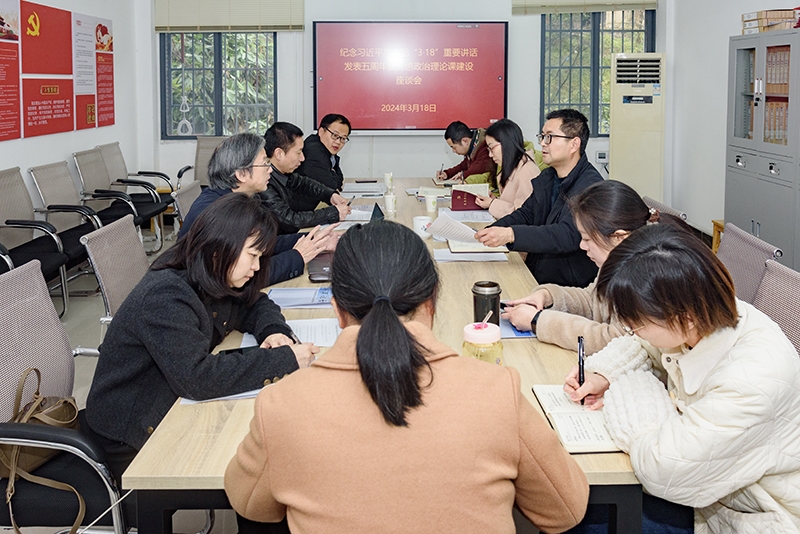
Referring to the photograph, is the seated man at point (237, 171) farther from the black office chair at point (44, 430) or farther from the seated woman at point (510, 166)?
the seated woman at point (510, 166)

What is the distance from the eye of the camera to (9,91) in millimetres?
4855

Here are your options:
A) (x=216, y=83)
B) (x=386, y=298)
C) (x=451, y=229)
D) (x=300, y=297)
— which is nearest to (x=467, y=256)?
(x=451, y=229)

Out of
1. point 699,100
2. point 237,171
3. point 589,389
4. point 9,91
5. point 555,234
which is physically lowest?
point 589,389

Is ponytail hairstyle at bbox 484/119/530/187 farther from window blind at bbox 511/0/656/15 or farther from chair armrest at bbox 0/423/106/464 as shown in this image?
window blind at bbox 511/0/656/15

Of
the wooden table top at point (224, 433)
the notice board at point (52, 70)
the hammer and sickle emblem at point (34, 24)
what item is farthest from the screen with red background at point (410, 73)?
the wooden table top at point (224, 433)

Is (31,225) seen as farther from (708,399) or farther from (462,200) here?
(708,399)

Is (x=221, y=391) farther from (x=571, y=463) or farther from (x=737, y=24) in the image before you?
(x=737, y=24)

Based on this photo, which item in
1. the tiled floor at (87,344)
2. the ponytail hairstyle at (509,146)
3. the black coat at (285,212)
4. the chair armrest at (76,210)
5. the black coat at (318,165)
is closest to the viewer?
the tiled floor at (87,344)

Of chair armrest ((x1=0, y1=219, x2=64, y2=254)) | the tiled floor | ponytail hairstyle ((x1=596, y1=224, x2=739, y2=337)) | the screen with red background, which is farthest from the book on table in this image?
the screen with red background

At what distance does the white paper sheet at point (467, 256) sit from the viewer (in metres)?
3.04

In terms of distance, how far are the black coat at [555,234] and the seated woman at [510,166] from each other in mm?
599

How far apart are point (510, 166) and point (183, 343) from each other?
9.41 feet

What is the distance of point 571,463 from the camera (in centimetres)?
115

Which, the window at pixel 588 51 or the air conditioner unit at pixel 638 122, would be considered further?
the window at pixel 588 51
